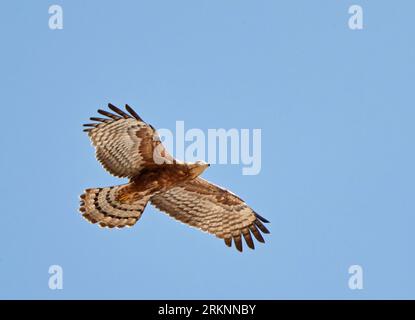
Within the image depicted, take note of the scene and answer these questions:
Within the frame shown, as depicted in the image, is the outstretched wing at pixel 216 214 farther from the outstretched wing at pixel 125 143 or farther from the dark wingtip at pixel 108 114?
the dark wingtip at pixel 108 114

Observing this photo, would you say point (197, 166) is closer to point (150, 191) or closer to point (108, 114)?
point (150, 191)

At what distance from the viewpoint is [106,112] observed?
545 inches

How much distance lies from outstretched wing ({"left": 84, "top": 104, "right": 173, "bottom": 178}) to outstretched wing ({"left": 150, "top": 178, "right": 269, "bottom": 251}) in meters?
0.97

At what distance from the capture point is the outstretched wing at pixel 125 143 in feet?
45.4

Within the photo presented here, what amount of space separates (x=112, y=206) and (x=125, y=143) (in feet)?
3.60

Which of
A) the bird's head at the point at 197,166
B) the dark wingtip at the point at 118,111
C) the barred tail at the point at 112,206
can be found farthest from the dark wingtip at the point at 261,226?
the dark wingtip at the point at 118,111

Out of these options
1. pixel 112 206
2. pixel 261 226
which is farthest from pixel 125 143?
pixel 261 226

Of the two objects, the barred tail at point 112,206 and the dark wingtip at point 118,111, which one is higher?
the dark wingtip at point 118,111

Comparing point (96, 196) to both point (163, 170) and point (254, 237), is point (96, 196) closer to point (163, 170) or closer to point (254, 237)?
point (163, 170)

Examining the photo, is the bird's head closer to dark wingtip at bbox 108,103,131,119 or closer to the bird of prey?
the bird of prey

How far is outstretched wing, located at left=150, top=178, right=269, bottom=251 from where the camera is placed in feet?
49.5
